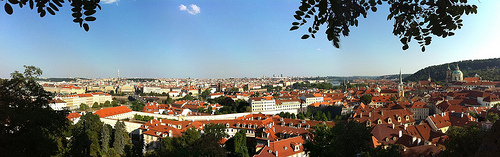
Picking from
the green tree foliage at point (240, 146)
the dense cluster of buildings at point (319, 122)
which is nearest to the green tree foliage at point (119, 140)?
the dense cluster of buildings at point (319, 122)

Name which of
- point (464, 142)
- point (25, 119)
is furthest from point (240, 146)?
point (25, 119)

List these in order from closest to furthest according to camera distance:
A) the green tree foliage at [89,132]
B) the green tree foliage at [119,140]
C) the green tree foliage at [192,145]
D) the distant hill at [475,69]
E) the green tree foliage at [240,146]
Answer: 1. the green tree foliage at [192,145]
2. the green tree foliage at [240,146]
3. the green tree foliage at [89,132]
4. the green tree foliage at [119,140]
5. the distant hill at [475,69]

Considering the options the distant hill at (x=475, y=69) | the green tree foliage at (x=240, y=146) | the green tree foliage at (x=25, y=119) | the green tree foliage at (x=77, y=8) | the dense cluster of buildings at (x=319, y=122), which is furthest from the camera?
the distant hill at (x=475, y=69)

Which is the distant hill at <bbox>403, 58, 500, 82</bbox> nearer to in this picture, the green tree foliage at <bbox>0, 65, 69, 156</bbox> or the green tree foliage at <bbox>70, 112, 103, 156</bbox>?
the green tree foliage at <bbox>70, 112, 103, 156</bbox>

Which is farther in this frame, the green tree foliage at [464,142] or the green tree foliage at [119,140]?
the green tree foliage at [119,140]

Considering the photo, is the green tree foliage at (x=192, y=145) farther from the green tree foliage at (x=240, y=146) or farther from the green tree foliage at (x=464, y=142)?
the green tree foliage at (x=464, y=142)

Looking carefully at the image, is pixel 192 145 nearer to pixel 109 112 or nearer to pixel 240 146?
pixel 240 146

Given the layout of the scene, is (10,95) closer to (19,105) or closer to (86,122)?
(19,105)

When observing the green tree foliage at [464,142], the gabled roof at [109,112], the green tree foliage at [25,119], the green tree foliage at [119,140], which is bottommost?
the green tree foliage at [119,140]
